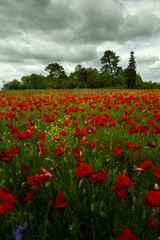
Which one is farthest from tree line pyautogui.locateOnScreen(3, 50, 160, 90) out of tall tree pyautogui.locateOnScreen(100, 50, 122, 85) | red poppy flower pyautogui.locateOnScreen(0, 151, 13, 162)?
red poppy flower pyautogui.locateOnScreen(0, 151, 13, 162)

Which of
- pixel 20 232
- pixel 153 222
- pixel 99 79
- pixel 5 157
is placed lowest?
pixel 153 222

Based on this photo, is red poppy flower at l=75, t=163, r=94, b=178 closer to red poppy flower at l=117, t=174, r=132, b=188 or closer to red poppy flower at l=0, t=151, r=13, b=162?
red poppy flower at l=117, t=174, r=132, b=188

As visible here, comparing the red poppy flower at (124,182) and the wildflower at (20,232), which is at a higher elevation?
the red poppy flower at (124,182)

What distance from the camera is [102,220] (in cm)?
117

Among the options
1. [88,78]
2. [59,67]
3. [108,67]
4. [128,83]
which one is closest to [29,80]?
[59,67]

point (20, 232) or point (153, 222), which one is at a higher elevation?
point (20, 232)

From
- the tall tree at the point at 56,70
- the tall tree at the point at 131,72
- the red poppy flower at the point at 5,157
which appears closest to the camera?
the red poppy flower at the point at 5,157

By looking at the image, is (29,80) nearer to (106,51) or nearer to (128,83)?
(106,51)

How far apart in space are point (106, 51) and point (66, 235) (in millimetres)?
67711

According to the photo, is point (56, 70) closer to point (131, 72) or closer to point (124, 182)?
point (131, 72)

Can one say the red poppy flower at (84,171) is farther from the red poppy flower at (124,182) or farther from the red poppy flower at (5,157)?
the red poppy flower at (5,157)

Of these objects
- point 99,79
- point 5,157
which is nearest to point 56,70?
point 99,79

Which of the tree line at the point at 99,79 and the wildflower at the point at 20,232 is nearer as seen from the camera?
the wildflower at the point at 20,232

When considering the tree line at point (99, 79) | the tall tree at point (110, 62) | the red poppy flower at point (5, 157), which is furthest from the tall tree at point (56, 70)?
the red poppy flower at point (5, 157)
